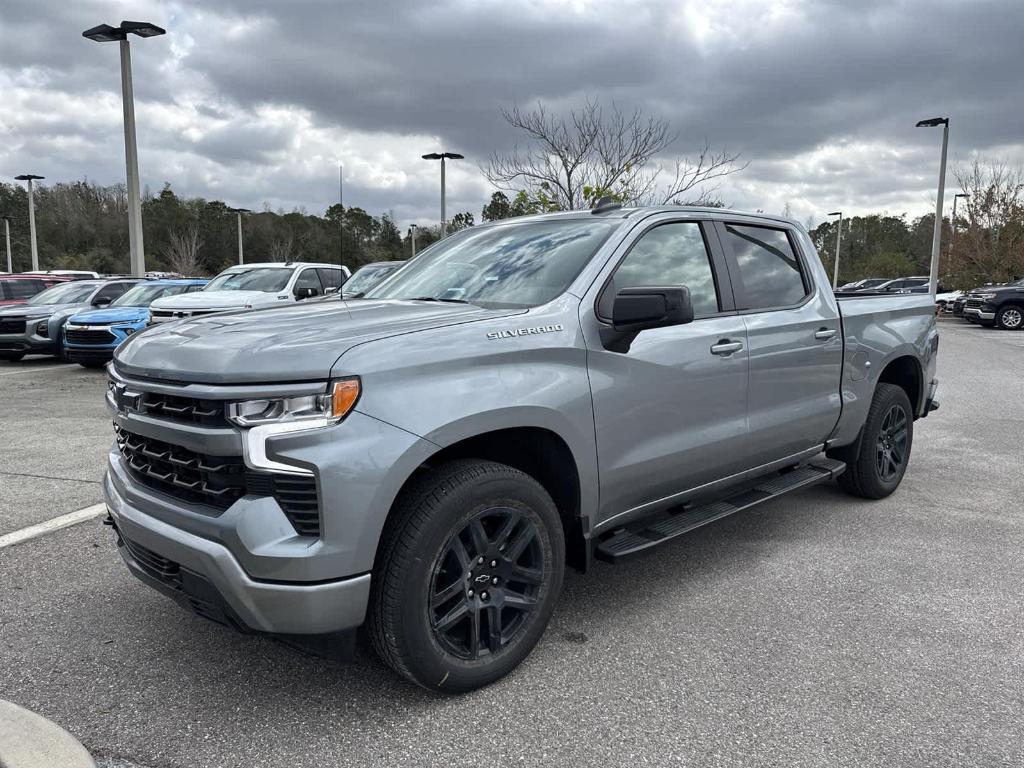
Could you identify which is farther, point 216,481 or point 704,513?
point 704,513

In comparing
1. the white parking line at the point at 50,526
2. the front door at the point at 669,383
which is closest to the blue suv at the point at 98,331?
the white parking line at the point at 50,526

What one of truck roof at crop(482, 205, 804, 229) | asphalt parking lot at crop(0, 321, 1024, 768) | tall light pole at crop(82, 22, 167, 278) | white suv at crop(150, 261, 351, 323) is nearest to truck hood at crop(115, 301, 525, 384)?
truck roof at crop(482, 205, 804, 229)

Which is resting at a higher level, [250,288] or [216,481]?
[250,288]

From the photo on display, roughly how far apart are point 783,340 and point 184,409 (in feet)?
9.64

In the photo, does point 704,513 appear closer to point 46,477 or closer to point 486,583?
point 486,583

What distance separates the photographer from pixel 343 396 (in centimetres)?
247

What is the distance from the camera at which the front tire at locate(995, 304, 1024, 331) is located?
81.7 feet

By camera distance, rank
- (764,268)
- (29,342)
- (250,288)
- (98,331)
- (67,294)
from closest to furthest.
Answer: (764,268), (98,331), (29,342), (250,288), (67,294)

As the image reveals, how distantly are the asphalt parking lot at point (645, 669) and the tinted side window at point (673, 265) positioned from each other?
141 cm

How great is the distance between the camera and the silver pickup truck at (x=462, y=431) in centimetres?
245

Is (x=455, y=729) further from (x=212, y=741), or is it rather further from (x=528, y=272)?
(x=528, y=272)

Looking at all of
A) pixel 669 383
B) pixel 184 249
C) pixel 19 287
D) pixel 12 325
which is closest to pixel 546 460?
Result: pixel 669 383

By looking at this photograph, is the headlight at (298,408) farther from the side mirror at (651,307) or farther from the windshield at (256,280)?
the windshield at (256,280)

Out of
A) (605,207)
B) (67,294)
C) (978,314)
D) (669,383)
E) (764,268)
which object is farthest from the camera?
(978,314)
